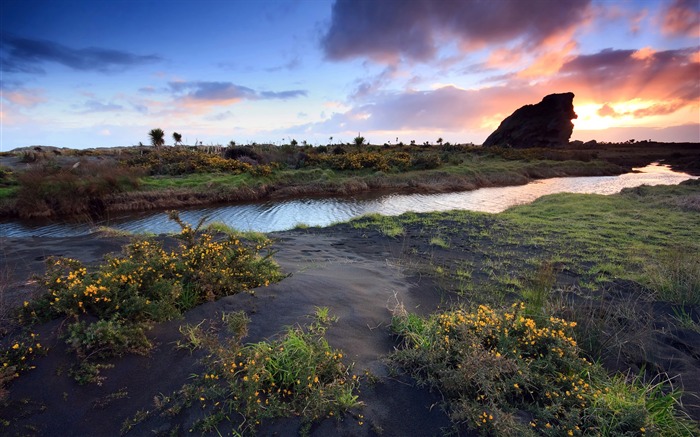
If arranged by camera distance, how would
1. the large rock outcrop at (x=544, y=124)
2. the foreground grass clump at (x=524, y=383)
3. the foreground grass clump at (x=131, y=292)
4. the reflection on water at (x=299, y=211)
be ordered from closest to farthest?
the foreground grass clump at (x=524, y=383)
the foreground grass clump at (x=131, y=292)
the reflection on water at (x=299, y=211)
the large rock outcrop at (x=544, y=124)

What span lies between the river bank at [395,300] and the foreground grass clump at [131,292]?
7.4 inches

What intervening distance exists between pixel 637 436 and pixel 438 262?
594 centimetres

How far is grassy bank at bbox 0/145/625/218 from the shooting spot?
59.5 feet

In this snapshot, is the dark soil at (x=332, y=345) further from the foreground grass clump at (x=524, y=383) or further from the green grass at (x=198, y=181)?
the green grass at (x=198, y=181)

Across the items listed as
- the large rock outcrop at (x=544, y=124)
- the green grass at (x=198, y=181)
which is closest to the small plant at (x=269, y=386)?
the green grass at (x=198, y=181)

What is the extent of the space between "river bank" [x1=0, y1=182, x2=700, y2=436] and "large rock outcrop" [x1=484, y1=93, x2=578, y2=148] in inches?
3531

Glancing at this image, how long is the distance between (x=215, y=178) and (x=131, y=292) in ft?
75.7

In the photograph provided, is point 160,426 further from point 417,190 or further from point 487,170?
point 487,170

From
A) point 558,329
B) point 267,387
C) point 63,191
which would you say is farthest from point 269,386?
point 63,191

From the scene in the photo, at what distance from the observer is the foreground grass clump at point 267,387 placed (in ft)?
9.36

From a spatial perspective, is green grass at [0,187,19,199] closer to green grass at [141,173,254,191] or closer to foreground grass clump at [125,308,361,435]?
green grass at [141,173,254,191]

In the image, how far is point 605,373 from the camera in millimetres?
3596

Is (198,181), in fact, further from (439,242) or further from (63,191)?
(439,242)

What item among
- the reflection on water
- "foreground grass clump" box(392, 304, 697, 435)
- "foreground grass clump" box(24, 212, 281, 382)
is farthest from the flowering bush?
"foreground grass clump" box(392, 304, 697, 435)
